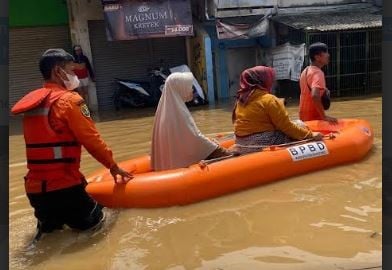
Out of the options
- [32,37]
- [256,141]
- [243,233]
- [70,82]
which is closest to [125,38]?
[32,37]

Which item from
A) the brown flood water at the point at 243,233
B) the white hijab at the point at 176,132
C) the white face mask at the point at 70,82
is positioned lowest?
the brown flood water at the point at 243,233

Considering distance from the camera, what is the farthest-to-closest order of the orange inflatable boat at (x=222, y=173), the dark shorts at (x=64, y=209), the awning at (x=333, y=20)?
the awning at (x=333, y=20), the orange inflatable boat at (x=222, y=173), the dark shorts at (x=64, y=209)

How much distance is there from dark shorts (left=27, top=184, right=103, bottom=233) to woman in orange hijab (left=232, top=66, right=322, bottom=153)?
1876mm

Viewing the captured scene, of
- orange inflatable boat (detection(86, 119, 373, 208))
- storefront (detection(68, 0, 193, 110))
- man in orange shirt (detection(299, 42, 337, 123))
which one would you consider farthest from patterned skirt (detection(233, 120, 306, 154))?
storefront (detection(68, 0, 193, 110))

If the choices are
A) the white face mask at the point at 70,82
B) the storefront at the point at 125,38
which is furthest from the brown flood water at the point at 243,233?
the storefront at the point at 125,38

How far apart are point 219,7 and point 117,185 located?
9.60 m

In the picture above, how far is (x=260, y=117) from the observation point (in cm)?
500

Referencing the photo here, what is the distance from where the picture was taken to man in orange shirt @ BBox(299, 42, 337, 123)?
562cm

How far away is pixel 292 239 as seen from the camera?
3586 mm

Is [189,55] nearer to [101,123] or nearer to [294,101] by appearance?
[294,101]

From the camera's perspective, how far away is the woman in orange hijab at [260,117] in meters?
4.89

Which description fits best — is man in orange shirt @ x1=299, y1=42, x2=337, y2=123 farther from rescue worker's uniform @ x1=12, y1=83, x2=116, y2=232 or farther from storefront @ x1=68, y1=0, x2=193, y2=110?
storefront @ x1=68, y1=0, x2=193, y2=110

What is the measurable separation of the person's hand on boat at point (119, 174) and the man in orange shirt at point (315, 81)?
2469 millimetres

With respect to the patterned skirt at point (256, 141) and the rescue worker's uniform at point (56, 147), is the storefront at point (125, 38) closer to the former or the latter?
the patterned skirt at point (256, 141)
